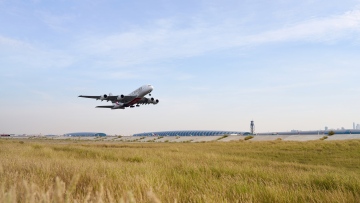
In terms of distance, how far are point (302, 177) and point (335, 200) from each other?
14.8 feet

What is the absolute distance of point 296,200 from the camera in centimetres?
615

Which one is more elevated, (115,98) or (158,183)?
(115,98)

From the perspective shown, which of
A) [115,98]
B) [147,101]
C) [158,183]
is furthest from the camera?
[147,101]

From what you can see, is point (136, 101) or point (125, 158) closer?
point (125, 158)

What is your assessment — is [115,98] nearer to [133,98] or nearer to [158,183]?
[133,98]

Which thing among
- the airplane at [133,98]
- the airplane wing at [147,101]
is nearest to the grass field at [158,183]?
the airplane at [133,98]

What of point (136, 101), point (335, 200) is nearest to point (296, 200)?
point (335, 200)

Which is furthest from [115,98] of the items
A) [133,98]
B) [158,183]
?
[158,183]

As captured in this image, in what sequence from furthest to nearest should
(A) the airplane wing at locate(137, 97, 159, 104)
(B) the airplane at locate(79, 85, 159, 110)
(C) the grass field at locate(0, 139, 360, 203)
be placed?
(A) the airplane wing at locate(137, 97, 159, 104) < (B) the airplane at locate(79, 85, 159, 110) < (C) the grass field at locate(0, 139, 360, 203)

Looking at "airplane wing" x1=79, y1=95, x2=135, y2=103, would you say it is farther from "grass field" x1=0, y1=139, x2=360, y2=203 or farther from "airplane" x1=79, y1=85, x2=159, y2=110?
"grass field" x1=0, y1=139, x2=360, y2=203

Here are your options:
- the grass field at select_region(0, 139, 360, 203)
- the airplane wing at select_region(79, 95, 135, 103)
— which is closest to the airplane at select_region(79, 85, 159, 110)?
the airplane wing at select_region(79, 95, 135, 103)

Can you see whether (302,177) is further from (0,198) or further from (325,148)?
(325,148)

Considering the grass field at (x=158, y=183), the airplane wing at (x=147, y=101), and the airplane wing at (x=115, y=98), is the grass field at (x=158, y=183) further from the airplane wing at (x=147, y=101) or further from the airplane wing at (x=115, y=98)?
the airplane wing at (x=147, y=101)

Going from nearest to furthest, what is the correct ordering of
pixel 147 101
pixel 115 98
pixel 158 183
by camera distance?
pixel 158 183
pixel 115 98
pixel 147 101
